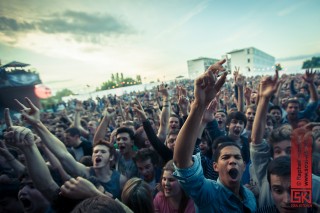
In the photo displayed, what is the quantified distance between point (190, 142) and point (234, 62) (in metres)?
86.5

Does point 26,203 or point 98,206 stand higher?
point 98,206

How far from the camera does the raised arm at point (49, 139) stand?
8.70 ft

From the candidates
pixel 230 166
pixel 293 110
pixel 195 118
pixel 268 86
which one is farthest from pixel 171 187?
pixel 293 110

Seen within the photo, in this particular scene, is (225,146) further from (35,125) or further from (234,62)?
(234,62)

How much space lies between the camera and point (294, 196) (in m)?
1.58

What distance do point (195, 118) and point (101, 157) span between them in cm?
226

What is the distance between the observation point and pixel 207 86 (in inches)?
60.2

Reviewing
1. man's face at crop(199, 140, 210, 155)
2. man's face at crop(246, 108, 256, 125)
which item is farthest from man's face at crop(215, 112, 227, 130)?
man's face at crop(199, 140, 210, 155)

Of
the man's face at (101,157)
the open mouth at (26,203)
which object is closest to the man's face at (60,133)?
the man's face at (101,157)

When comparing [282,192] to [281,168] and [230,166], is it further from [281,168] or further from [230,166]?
[230,166]

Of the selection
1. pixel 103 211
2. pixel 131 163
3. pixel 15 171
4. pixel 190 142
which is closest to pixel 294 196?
pixel 190 142

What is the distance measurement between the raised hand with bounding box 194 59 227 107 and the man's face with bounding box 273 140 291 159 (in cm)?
165

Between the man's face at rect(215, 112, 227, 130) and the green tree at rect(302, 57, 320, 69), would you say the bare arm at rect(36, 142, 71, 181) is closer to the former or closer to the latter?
the man's face at rect(215, 112, 227, 130)

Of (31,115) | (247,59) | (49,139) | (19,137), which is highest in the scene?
(247,59)
